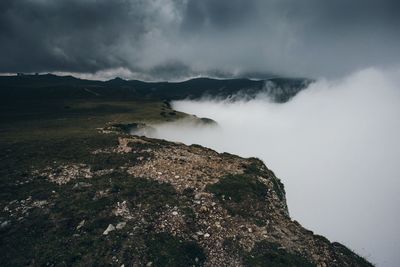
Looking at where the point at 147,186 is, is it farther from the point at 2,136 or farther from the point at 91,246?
the point at 2,136

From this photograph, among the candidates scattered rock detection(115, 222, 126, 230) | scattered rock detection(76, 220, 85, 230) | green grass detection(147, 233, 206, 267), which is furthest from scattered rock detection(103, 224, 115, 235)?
green grass detection(147, 233, 206, 267)

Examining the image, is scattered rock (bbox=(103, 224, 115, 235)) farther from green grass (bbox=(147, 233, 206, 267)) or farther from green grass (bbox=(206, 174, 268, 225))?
green grass (bbox=(206, 174, 268, 225))

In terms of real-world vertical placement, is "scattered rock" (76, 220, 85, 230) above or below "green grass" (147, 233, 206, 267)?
above

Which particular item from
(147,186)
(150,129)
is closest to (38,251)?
(147,186)

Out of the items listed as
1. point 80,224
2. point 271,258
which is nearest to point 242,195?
point 271,258

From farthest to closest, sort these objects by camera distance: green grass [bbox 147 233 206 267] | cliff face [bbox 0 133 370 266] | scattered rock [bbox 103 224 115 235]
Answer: scattered rock [bbox 103 224 115 235] → cliff face [bbox 0 133 370 266] → green grass [bbox 147 233 206 267]

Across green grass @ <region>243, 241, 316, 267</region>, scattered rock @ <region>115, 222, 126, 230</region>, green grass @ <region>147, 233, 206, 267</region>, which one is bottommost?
green grass @ <region>243, 241, 316, 267</region>

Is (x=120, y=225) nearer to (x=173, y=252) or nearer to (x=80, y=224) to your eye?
(x=80, y=224)

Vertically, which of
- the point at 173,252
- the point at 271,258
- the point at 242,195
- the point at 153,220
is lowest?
the point at 271,258
